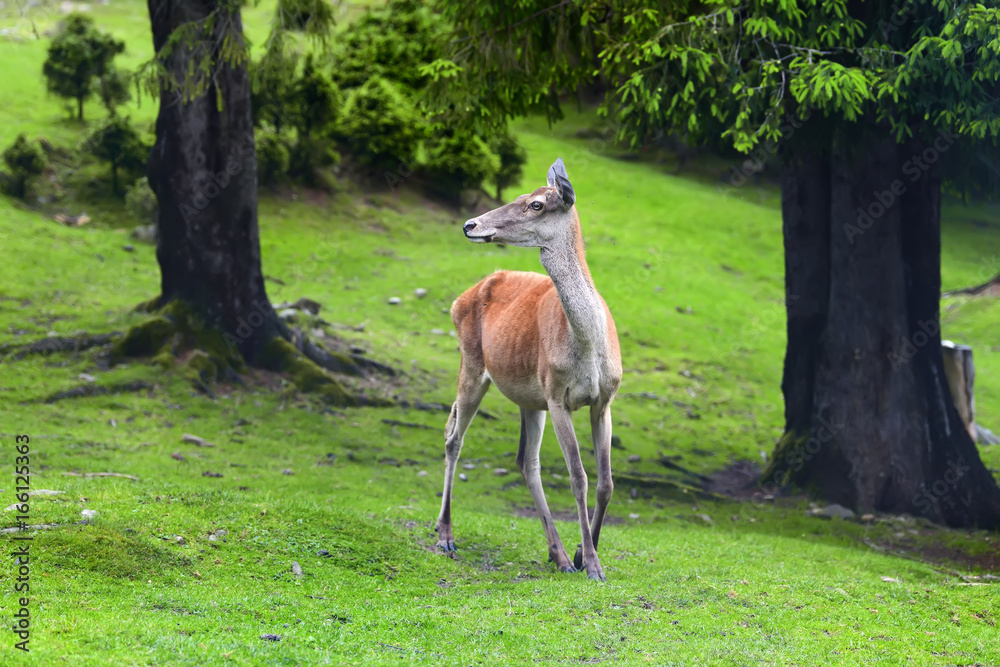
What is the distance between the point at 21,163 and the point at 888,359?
58.8ft

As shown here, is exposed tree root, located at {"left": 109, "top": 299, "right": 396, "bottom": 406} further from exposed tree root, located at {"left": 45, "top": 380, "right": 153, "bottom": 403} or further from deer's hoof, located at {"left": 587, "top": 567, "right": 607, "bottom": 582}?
deer's hoof, located at {"left": 587, "top": 567, "right": 607, "bottom": 582}

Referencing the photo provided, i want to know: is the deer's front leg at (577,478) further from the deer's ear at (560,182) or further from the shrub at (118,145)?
the shrub at (118,145)

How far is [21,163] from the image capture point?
20.5 metres

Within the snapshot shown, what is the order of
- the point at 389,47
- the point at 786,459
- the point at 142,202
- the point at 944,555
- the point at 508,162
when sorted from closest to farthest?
the point at 944,555
the point at 786,459
the point at 142,202
the point at 508,162
the point at 389,47

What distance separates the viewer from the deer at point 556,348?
24.5ft

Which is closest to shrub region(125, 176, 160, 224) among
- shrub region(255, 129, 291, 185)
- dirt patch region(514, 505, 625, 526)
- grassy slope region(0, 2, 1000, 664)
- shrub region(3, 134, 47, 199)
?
grassy slope region(0, 2, 1000, 664)

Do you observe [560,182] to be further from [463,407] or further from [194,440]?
[194,440]

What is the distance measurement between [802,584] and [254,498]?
482 cm

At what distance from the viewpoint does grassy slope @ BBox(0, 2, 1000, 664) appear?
593 cm

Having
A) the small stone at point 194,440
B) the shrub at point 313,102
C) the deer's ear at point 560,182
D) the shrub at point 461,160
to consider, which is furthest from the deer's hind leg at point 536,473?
the shrub at point 461,160

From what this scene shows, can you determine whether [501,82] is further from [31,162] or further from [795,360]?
[31,162]

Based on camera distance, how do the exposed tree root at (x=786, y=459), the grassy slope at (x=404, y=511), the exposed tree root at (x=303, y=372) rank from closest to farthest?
the grassy slope at (x=404, y=511) < the exposed tree root at (x=786, y=459) < the exposed tree root at (x=303, y=372)

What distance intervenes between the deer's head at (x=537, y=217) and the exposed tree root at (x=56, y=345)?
8432mm

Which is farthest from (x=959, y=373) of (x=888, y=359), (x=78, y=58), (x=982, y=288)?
(x=78, y=58)
